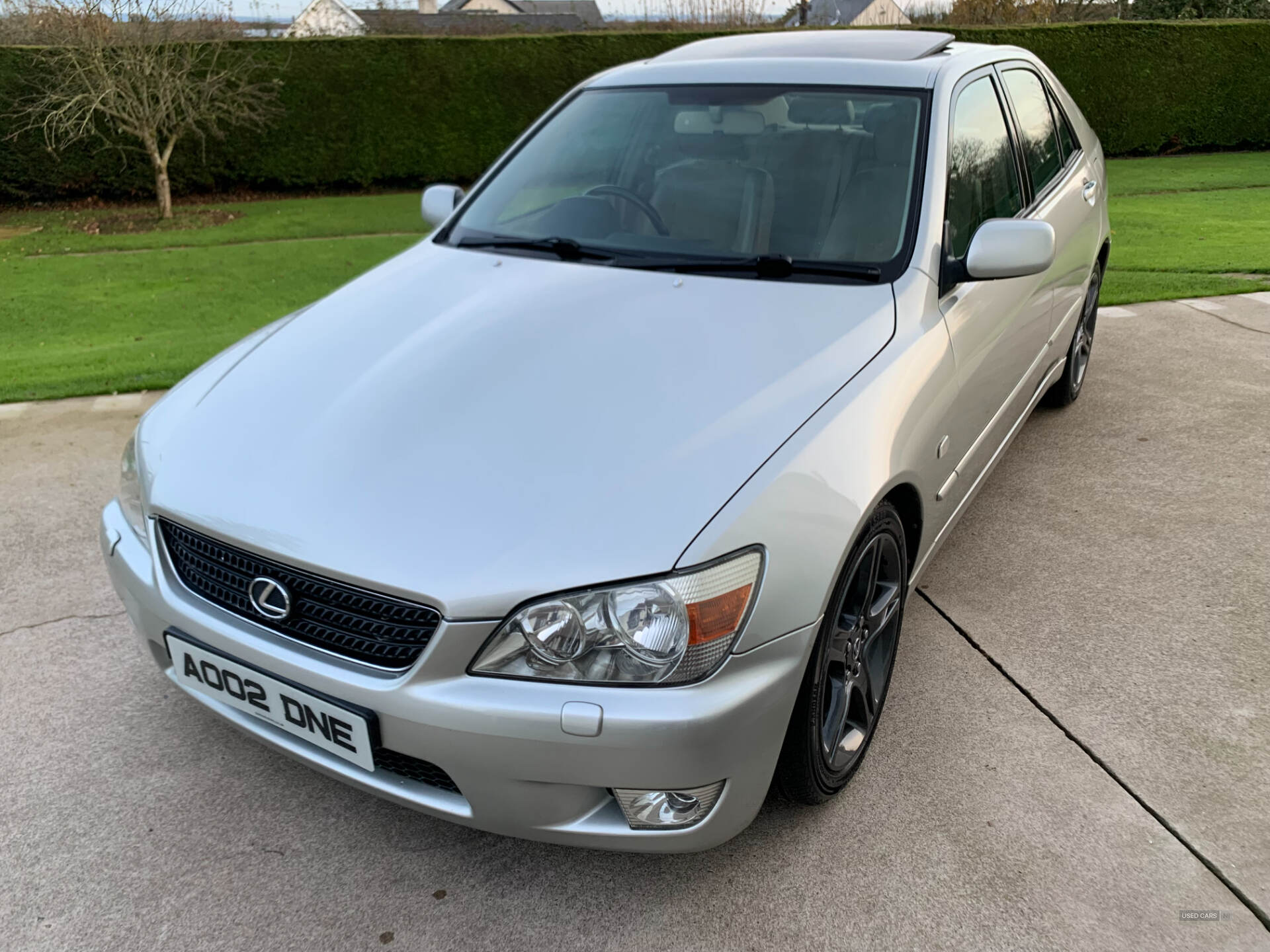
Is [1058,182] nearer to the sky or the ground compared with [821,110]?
nearer to the ground

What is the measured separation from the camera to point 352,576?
1725 millimetres

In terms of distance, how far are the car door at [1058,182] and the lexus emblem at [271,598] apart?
108 inches

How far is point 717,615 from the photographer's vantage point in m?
1.70

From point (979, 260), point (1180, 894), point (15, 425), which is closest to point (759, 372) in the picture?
point (979, 260)

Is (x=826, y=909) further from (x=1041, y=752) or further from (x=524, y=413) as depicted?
(x=524, y=413)

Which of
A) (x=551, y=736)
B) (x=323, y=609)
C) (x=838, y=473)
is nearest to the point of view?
(x=551, y=736)

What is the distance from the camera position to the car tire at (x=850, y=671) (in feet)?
6.44

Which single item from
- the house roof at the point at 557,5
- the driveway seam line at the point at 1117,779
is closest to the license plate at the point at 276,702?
the driveway seam line at the point at 1117,779

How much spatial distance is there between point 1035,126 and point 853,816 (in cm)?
277

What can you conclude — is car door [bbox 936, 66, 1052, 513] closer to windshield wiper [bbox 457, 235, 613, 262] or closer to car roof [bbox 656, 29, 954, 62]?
car roof [bbox 656, 29, 954, 62]

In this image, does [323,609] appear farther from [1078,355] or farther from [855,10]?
[855,10]

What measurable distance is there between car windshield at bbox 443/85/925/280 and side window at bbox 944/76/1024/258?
0.53 ft

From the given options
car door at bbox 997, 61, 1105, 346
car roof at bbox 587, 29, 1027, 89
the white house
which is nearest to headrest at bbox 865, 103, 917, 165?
car roof at bbox 587, 29, 1027, 89

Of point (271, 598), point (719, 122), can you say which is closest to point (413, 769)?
point (271, 598)
